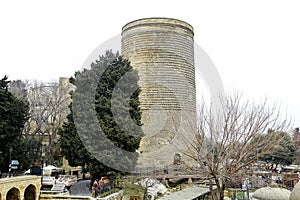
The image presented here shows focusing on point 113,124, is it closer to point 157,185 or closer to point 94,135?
point 94,135

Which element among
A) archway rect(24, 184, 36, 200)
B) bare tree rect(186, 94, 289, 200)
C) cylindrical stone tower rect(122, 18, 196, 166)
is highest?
cylindrical stone tower rect(122, 18, 196, 166)

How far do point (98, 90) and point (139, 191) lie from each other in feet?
19.1

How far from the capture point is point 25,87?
84.0ft

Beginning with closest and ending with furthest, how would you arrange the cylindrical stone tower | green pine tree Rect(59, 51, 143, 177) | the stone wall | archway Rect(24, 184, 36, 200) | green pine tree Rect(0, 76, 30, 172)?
the stone wall < archway Rect(24, 184, 36, 200) < green pine tree Rect(59, 51, 143, 177) < green pine tree Rect(0, 76, 30, 172) < the cylindrical stone tower

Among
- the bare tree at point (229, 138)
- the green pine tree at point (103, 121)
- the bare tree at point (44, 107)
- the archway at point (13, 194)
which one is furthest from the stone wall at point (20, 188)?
the bare tree at point (44, 107)

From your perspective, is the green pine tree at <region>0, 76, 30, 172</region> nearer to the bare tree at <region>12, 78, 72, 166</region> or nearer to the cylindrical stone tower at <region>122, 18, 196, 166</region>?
the bare tree at <region>12, 78, 72, 166</region>

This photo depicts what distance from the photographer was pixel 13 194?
488 inches

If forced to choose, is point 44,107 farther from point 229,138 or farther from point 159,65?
point 229,138

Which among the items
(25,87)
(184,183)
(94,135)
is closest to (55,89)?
(25,87)

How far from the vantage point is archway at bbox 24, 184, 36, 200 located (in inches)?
518

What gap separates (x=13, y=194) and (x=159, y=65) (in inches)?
516

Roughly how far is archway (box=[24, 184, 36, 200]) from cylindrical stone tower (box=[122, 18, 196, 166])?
8.15 metres

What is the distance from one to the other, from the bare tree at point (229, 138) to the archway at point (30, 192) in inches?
307

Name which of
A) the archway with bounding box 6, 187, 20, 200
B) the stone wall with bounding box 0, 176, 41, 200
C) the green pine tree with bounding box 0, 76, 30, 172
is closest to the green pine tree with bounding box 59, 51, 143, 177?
the stone wall with bounding box 0, 176, 41, 200
